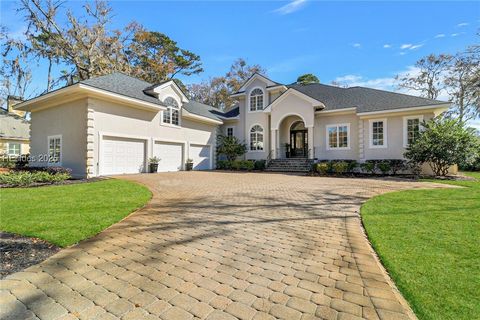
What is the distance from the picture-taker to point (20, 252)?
3.59 metres

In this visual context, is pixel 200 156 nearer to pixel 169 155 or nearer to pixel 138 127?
pixel 169 155

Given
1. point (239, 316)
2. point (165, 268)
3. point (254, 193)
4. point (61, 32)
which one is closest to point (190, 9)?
point (254, 193)

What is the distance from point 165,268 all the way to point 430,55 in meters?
40.5

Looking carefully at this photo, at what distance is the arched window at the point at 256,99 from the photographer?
2203 centimetres

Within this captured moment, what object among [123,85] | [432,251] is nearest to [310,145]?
[123,85]

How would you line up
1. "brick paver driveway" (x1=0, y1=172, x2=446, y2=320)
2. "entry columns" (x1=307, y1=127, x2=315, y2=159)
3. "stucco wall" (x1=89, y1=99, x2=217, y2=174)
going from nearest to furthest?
"brick paver driveway" (x1=0, y1=172, x2=446, y2=320), "stucco wall" (x1=89, y1=99, x2=217, y2=174), "entry columns" (x1=307, y1=127, x2=315, y2=159)

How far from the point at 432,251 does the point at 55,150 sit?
17.4 m

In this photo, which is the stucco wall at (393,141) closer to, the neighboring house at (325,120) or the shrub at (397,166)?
the neighboring house at (325,120)

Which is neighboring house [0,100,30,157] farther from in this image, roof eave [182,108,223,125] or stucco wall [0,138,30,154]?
roof eave [182,108,223,125]

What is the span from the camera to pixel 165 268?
10.4ft

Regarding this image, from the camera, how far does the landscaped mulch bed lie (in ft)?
10.5

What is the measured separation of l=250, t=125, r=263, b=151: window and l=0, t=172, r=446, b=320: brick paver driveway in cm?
1666

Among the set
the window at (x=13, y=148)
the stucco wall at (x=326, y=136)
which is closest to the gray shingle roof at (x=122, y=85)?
the stucco wall at (x=326, y=136)

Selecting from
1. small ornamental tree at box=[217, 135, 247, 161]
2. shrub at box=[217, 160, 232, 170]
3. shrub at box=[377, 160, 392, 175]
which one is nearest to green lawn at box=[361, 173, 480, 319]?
shrub at box=[377, 160, 392, 175]
